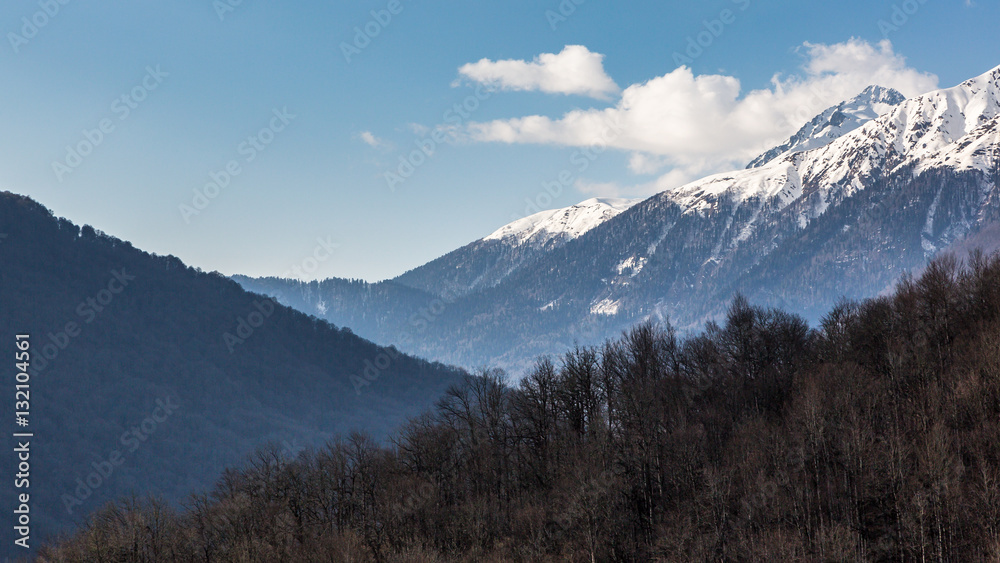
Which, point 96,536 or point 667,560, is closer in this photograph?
point 667,560

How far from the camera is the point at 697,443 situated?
7644cm

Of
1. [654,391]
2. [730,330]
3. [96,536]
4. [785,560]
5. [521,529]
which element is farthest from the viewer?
[730,330]

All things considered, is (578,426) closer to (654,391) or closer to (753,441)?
(654,391)

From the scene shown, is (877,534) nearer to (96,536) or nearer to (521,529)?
(521,529)

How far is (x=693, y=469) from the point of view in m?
71.8

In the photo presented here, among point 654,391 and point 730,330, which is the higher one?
point 730,330

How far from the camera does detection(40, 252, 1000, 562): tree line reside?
55.1m

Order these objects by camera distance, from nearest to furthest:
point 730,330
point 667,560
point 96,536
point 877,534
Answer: point 877,534, point 667,560, point 96,536, point 730,330

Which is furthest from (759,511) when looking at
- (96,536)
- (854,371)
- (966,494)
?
(96,536)

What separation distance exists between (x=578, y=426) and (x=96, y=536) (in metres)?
55.6

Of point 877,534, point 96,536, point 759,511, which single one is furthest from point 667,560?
point 96,536

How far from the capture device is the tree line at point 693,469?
55.1m

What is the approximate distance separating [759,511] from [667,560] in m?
9.29

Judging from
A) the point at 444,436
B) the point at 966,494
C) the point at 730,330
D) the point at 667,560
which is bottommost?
the point at 667,560
